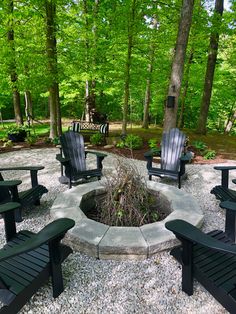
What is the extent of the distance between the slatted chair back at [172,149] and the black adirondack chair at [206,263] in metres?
2.30

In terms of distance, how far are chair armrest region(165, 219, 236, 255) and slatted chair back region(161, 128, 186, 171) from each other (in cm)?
246

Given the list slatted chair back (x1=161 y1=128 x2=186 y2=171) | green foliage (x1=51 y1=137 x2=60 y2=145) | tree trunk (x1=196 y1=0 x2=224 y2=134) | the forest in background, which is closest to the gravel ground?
slatted chair back (x1=161 y1=128 x2=186 y2=171)

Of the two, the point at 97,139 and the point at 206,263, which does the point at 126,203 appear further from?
the point at 97,139

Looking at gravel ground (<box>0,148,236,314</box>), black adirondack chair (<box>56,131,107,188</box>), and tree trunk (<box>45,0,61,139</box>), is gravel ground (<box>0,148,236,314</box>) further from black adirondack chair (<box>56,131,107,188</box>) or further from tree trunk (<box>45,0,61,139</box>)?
tree trunk (<box>45,0,61,139</box>)

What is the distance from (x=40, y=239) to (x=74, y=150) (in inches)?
107

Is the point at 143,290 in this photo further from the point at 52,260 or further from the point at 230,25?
the point at 230,25

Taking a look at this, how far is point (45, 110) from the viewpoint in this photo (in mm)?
17750

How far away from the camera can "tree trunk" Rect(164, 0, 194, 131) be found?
493 centimetres

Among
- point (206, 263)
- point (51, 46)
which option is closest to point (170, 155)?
point (206, 263)

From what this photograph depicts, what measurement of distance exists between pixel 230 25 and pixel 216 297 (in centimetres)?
736

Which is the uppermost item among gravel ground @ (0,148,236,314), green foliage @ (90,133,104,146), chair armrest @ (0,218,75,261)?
chair armrest @ (0,218,75,261)

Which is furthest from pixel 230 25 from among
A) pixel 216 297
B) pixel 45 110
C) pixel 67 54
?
pixel 45 110

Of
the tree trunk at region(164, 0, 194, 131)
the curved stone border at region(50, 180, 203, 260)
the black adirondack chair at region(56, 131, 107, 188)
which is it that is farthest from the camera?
the tree trunk at region(164, 0, 194, 131)

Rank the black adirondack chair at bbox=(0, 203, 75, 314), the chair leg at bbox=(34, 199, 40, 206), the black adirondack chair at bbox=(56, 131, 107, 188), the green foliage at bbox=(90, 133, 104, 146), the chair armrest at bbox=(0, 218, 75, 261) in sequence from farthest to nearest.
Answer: the green foliage at bbox=(90, 133, 104, 146) → the black adirondack chair at bbox=(56, 131, 107, 188) → the chair leg at bbox=(34, 199, 40, 206) → the black adirondack chair at bbox=(0, 203, 75, 314) → the chair armrest at bbox=(0, 218, 75, 261)
